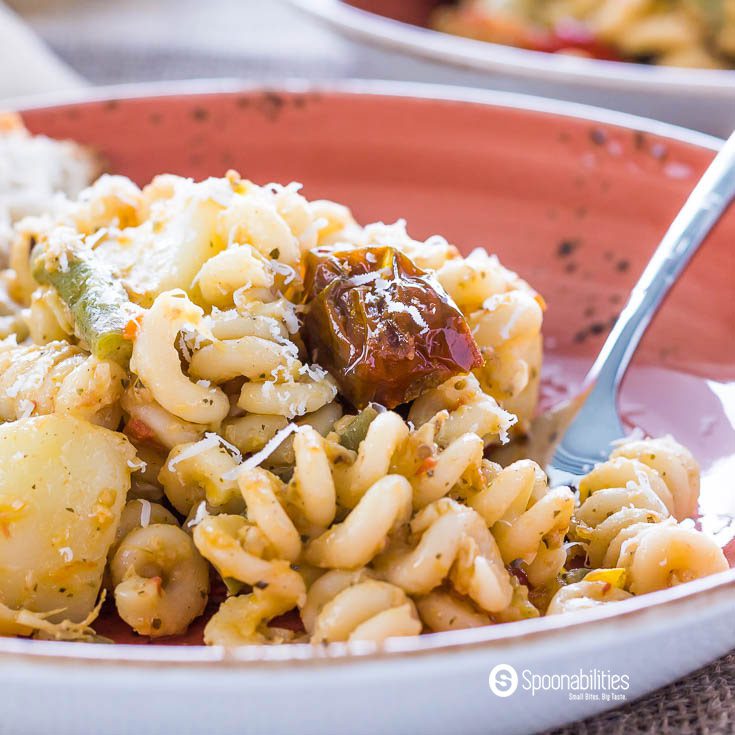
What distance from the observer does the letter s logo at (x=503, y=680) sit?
88cm

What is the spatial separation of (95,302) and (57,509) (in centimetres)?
27

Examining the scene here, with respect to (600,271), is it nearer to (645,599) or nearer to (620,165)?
(620,165)

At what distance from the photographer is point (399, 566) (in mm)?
1118

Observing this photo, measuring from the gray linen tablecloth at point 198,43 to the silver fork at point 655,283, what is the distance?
3.12 feet

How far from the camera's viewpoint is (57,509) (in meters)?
1.17

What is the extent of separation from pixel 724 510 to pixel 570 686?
586mm

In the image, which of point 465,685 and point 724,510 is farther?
point 724,510

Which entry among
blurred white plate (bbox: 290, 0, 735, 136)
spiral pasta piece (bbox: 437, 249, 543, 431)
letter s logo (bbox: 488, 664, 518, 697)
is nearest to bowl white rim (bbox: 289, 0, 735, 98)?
blurred white plate (bbox: 290, 0, 735, 136)

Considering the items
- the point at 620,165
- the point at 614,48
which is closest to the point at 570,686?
the point at 620,165

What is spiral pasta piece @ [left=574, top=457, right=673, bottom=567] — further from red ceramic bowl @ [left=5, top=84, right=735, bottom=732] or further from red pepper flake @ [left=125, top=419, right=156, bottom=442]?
red pepper flake @ [left=125, top=419, right=156, bottom=442]

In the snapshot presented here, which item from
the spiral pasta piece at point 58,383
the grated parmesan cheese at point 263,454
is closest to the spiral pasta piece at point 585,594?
the grated parmesan cheese at point 263,454

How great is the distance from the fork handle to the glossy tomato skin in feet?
1.69

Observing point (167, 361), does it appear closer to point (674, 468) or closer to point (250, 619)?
point (250, 619)

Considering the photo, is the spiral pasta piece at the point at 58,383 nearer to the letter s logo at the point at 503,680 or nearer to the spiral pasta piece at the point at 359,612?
the spiral pasta piece at the point at 359,612
